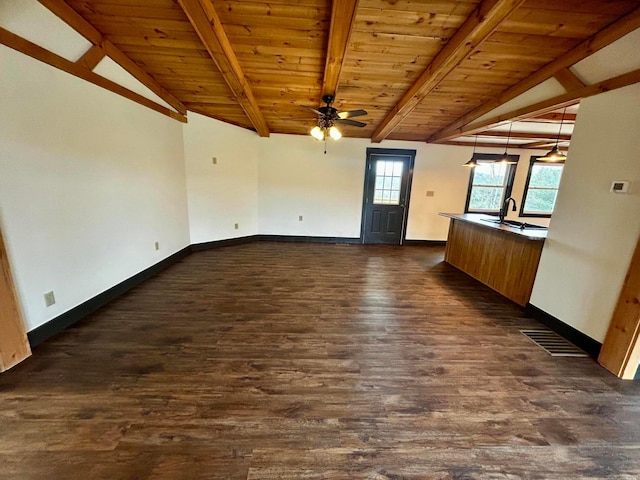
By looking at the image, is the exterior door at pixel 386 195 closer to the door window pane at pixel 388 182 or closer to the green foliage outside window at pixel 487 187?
the door window pane at pixel 388 182

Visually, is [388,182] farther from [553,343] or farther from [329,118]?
[553,343]

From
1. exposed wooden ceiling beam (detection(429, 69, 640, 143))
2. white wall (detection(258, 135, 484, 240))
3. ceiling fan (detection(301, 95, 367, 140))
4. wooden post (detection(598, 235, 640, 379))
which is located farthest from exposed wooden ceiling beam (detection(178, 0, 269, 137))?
wooden post (detection(598, 235, 640, 379))

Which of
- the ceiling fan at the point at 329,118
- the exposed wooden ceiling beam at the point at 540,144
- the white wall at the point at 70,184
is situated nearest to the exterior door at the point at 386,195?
the ceiling fan at the point at 329,118

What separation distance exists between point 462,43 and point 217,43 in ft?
7.52

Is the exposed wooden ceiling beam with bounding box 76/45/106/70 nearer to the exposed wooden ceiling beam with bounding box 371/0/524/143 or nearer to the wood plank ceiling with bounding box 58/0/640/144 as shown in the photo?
the wood plank ceiling with bounding box 58/0/640/144

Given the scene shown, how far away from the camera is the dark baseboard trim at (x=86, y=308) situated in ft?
7.37

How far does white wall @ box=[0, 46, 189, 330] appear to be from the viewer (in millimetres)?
2023

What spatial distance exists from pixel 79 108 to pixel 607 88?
4.77 meters

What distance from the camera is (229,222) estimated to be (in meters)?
5.52

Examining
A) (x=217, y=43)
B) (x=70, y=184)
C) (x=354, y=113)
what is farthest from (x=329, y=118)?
(x=70, y=184)

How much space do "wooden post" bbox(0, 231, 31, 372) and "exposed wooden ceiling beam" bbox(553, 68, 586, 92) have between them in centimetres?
499

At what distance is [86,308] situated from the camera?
270cm

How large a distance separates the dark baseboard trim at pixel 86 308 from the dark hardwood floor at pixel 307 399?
95mm

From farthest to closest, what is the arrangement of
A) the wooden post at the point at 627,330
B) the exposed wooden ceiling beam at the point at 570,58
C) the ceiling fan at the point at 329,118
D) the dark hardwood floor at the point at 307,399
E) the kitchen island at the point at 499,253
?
the ceiling fan at the point at 329,118 < the kitchen island at the point at 499,253 < the exposed wooden ceiling beam at the point at 570,58 < the wooden post at the point at 627,330 < the dark hardwood floor at the point at 307,399
